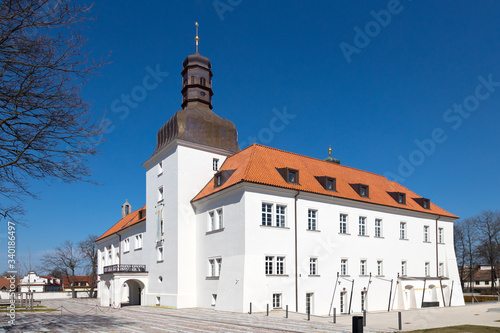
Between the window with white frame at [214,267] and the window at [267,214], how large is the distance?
13.6 ft

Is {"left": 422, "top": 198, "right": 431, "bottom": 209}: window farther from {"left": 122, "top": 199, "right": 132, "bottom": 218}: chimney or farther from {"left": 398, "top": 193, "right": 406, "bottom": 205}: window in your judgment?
{"left": 122, "top": 199, "right": 132, "bottom": 218}: chimney

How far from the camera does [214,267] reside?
2945cm

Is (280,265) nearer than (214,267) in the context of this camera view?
Yes

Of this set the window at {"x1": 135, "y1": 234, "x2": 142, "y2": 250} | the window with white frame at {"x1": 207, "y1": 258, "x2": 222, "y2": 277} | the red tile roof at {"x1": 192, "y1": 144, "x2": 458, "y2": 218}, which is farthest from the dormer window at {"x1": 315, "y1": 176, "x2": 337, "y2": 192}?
the window at {"x1": 135, "y1": 234, "x2": 142, "y2": 250}

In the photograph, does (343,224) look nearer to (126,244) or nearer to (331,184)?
(331,184)

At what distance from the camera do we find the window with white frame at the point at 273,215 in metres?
28.0

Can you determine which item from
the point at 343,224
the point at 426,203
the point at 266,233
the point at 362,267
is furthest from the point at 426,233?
the point at 266,233

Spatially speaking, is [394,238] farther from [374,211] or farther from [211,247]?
[211,247]

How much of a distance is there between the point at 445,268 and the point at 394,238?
8.31 meters

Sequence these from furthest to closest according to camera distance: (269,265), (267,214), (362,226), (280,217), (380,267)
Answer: (380,267), (362,226), (280,217), (267,214), (269,265)

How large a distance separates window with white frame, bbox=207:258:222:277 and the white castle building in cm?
10

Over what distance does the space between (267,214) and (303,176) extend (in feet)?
18.6

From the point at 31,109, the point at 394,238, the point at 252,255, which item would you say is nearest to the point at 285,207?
the point at 252,255

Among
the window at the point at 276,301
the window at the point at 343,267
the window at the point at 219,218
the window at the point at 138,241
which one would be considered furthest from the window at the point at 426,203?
the window at the point at 138,241
